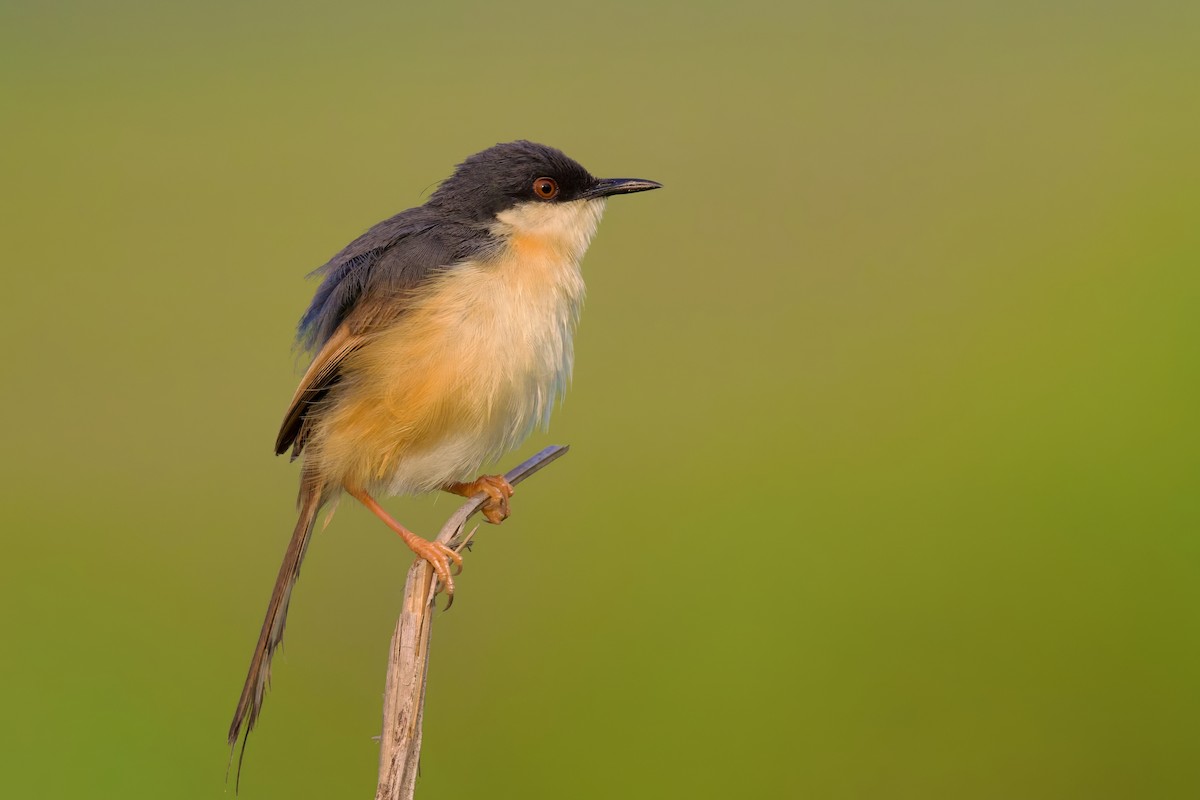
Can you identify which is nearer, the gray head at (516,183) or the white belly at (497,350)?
the white belly at (497,350)

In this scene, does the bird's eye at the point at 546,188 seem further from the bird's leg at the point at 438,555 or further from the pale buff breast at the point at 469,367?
the bird's leg at the point at 438,555

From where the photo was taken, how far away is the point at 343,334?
3588 mm

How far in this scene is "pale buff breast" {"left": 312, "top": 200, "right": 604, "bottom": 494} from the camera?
3.38m

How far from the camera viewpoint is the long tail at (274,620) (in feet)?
9.68

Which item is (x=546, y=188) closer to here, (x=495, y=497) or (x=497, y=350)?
(x=497, y=350)

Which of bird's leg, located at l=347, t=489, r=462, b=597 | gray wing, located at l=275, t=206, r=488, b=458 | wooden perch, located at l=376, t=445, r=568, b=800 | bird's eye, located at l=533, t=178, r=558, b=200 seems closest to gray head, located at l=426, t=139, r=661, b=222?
bird's eye, located at l=533, t=178, r=558, b=200

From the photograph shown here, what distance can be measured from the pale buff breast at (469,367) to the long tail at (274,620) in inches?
6.5

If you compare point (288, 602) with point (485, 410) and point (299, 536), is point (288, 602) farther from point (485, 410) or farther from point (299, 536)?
point (485, 410)

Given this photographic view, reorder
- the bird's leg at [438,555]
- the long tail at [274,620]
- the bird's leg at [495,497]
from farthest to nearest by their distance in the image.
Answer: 1. the bird's leg at [495,497]
2. the bird's leg at [438,555]
3. the long tail at [274,620]

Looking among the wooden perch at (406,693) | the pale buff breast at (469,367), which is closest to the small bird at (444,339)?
the pale buff breast at (469,367)

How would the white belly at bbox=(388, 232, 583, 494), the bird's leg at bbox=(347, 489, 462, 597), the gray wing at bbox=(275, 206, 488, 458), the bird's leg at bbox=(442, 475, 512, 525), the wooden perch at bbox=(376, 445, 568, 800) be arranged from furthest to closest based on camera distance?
1. the bird's leg at bbox=(442, 475, 512, 525)
2. the gray wing at bbox=(275, 206, 488, 458)
3. the white belly at bbox=(388, 232, 583, 494)
4. the bird's leg at bbox=(347, 489, 462, 597)
5. the wooden perch at bbox=(376, 445, 568, 800)

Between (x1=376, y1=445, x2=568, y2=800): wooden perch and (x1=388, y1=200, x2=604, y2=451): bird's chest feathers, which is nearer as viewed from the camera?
(x1=376, y1=445, x2=568, y2=800): wooden perch

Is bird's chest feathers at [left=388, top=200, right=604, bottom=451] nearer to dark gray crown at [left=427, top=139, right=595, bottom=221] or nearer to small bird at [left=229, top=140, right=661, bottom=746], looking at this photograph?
small bird at [left=229, top=140, right=661, bottom=746]

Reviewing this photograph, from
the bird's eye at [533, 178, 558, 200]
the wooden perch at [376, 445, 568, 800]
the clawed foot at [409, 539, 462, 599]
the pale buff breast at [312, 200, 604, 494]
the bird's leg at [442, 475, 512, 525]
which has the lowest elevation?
the wooden perch at [376, 445, 568, 800]
